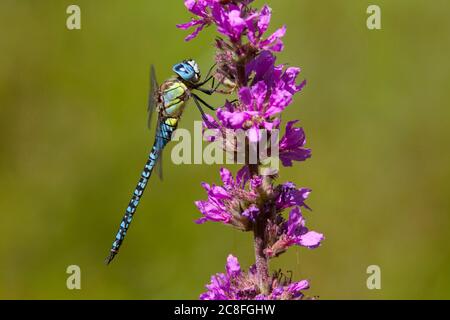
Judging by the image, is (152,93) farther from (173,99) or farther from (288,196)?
(288,196)

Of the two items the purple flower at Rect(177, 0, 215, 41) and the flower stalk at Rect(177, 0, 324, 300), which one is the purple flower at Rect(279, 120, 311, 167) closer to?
the flower stalk at Rect(177, 0, 324, 300)

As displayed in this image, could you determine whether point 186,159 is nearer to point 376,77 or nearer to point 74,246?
point 74,246

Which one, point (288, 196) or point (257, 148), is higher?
point (257, 148)

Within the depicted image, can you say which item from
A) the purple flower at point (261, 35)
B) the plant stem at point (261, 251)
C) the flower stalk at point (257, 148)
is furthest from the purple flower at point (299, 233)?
the purple flower at point (261, 35)

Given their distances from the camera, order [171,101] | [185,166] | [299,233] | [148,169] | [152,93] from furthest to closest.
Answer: [185,166], [171,101], [148,169], [152,93], [299,233]

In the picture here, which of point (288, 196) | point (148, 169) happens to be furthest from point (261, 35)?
point (148, 169)

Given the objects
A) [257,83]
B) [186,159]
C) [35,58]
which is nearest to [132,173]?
[186,159]

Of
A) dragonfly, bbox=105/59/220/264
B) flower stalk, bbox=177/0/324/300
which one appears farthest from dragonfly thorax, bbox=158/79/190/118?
flower stalk, bbox=177/0/324/300
